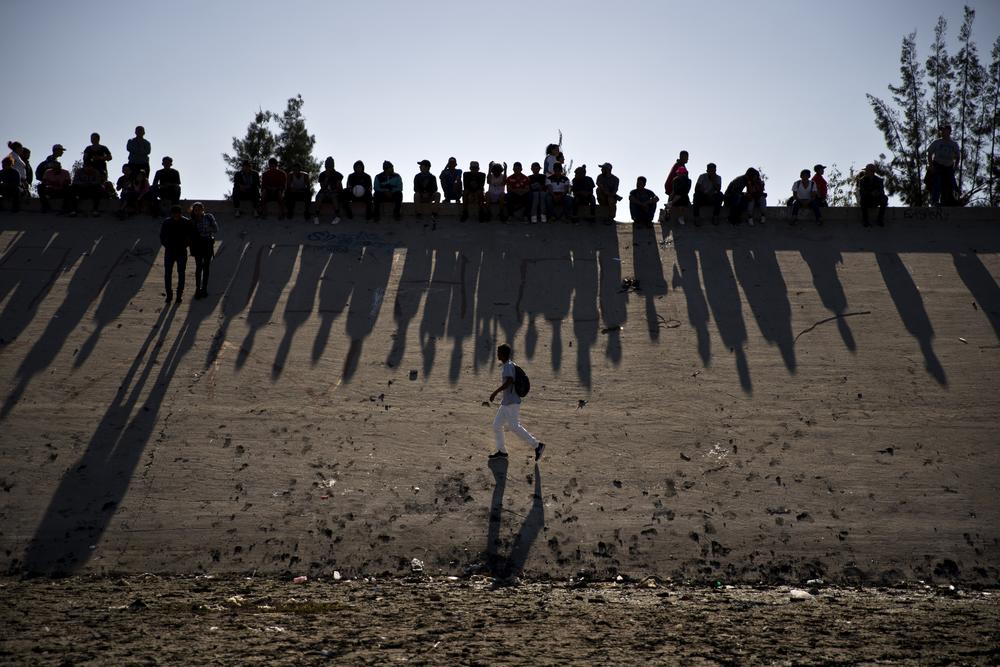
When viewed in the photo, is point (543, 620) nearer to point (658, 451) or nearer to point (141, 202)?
point (658, 451)

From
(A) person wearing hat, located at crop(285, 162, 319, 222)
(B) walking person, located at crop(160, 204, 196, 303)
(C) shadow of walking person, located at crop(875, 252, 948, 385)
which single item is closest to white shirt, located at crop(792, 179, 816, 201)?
(C) shadow of walking person, located at crop(875, 252, 948, 385)

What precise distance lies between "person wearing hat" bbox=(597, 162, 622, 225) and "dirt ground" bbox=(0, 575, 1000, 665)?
10620mm

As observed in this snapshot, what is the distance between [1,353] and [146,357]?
2.16 m

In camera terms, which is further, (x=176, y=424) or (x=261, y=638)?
(x=176, y=424)

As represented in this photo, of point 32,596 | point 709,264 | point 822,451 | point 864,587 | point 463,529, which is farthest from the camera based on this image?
point 709,264

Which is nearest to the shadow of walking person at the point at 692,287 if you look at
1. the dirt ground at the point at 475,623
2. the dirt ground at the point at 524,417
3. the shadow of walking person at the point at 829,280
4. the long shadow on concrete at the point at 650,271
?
the dirt ground at the point at 524,417

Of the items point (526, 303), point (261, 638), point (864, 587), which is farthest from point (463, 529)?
point (526, 303)

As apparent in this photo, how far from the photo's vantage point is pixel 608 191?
1947cm

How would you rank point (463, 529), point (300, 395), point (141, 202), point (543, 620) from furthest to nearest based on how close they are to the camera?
1. point (141, 202)
2. point (300, 395)
3. point (463, 529)
4. point (543, 620)

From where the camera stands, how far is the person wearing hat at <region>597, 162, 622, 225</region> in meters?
19.5

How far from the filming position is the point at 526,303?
54.5 ft

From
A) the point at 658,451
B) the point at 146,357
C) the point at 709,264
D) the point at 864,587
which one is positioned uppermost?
the point at 709,264

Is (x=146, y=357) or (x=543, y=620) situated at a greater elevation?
(x=146, y=357)

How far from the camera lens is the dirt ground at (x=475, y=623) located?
8.05 m
